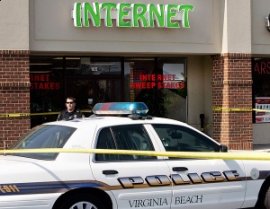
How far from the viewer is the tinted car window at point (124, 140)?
683 centimetres

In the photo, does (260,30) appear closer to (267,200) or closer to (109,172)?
(267,200)

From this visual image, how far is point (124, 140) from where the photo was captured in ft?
23.0

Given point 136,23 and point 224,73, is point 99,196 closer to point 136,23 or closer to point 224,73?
point 136,23

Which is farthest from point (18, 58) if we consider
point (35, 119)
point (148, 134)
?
point (148, 134)

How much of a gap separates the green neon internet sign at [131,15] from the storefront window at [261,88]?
3400mm

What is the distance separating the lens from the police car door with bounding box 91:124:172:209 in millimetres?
6629

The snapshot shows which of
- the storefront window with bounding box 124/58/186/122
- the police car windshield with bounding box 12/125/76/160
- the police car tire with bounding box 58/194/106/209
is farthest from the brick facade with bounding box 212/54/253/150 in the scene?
the police car tire with bounding box 58/194/106/209

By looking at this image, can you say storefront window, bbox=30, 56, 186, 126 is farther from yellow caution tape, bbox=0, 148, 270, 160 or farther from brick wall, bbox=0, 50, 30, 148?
yellow caution tape, bbox=0, 148, 270, 160

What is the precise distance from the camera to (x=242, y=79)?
1443cm

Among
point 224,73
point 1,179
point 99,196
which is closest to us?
point 1,179

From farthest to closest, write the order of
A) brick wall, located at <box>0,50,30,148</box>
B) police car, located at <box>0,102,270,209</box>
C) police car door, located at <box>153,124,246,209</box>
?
brick wall, located at <box>0,50,30,148</box> < police car door, located at <box>153,124,246,209</box> < police car, located at <box>0,102,270,209</box>

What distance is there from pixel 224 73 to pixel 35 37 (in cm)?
489

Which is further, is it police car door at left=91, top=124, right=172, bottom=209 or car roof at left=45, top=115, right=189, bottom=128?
car roof at left=45, top=115, right=189, bottom=128

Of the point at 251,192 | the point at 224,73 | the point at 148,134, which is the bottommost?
the point at 251,192
